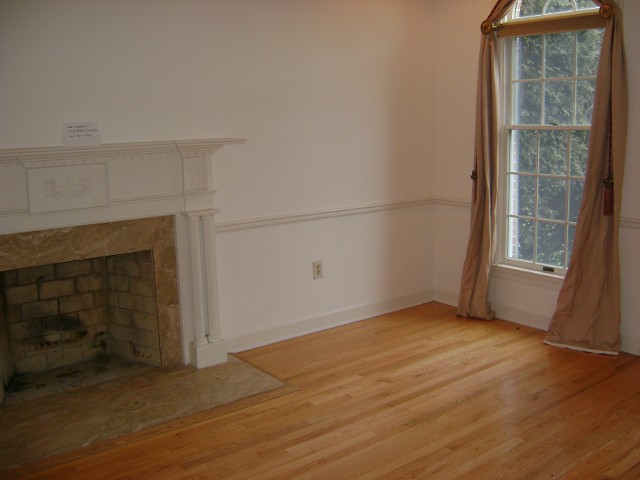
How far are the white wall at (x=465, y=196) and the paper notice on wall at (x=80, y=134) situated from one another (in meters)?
2.64

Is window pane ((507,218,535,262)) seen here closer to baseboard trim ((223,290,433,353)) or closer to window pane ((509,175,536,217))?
window pane ((509,175,536,217))

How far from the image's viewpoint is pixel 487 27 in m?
4.92

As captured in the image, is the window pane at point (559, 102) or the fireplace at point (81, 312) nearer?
the fireplace at point (81, 312)

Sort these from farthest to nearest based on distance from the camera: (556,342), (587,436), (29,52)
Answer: (556,342)
(29,52)
(587,436)

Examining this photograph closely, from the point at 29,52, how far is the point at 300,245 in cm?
208

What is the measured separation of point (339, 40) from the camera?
16.2 feet

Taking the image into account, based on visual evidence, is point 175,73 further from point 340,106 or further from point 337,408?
point 337,408

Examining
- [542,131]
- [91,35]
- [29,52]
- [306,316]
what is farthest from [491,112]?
[29,52]

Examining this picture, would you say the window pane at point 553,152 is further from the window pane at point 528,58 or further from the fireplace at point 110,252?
Result: the fireplace at point 110,252

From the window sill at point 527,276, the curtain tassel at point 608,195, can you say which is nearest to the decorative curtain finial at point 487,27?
the curtain tassel at point 608,195

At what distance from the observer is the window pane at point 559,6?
4625 millimetres

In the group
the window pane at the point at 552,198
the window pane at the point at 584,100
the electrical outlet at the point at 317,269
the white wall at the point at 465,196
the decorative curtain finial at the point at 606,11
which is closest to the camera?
the decorative curtain finial at the point at 606,11

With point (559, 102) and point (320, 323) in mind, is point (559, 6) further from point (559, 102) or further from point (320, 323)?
point (320, 323)

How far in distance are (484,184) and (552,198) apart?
1.55 feet
